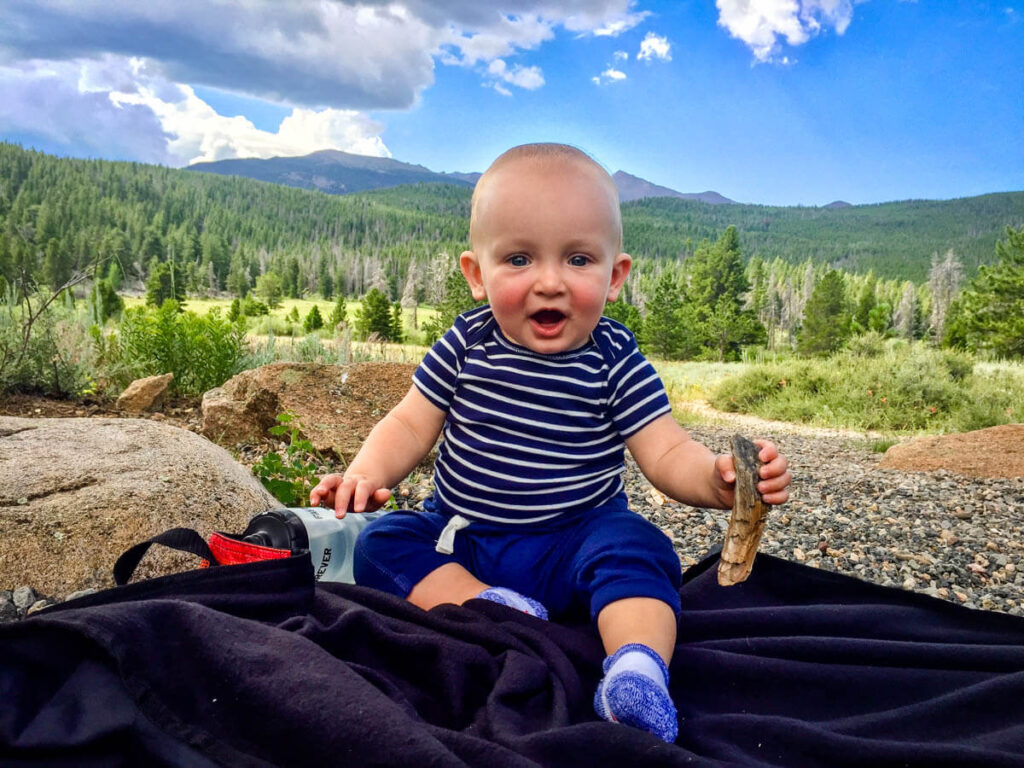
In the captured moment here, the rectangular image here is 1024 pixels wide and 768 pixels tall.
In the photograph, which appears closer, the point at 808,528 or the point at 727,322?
the point at 808,528

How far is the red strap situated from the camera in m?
1.87

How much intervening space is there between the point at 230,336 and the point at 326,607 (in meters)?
6.18

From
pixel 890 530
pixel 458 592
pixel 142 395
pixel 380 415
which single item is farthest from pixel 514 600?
pixel 142 395

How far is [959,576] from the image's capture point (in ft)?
11.5

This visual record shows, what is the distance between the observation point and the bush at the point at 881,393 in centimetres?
1316

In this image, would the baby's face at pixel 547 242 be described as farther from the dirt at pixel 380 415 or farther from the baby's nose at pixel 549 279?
the dirt at pixel 380 415

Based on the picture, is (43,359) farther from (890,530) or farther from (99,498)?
(890,530)

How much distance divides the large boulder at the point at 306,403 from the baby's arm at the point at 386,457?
276 cm

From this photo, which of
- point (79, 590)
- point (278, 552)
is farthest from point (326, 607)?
point (79, 590)

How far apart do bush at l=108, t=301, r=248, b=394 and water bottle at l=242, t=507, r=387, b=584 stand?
16.3ft

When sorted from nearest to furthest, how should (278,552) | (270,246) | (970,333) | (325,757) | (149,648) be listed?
(325,757) → (149,648) → (278,552) → (970,333) → (270,246)

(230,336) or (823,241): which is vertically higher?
(823,241)

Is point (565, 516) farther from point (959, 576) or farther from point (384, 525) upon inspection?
point (959, 576)

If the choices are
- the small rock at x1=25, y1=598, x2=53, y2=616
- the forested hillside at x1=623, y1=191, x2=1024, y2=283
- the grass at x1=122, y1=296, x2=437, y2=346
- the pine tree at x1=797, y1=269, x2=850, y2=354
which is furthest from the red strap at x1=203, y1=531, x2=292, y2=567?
the forested hillside at x1=623, y1=191, x2=1024, y2=283
